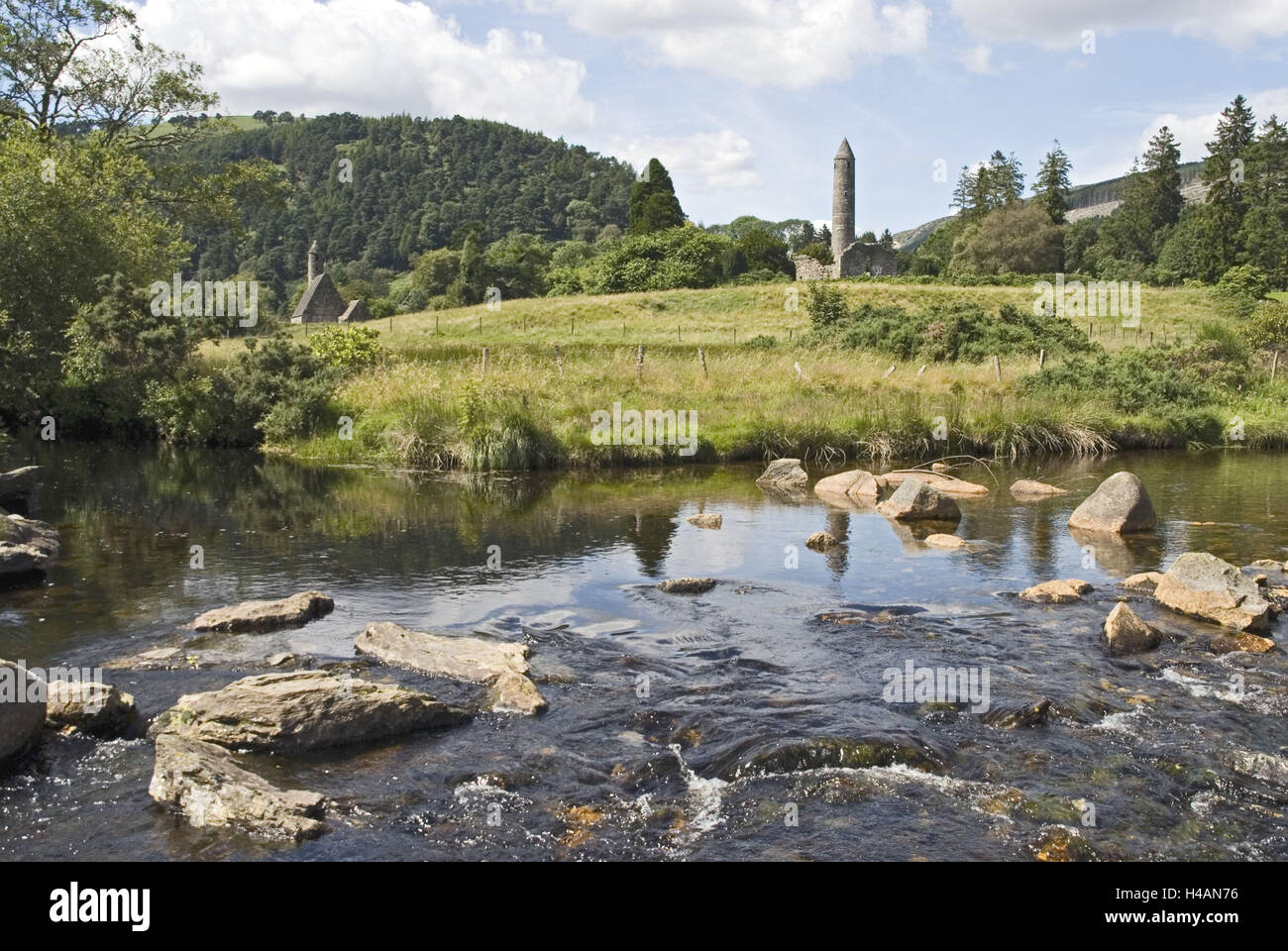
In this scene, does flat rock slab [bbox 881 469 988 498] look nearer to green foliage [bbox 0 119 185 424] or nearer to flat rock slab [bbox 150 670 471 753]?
flat rock slab [bbox 150 670 471 753]

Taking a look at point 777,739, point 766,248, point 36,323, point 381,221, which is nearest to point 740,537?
point 777,739

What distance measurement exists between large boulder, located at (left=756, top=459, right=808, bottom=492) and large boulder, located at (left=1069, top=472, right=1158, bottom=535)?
6.48m

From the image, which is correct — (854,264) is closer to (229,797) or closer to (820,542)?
(820,542)

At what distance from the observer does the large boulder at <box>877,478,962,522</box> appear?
19078 millimetres

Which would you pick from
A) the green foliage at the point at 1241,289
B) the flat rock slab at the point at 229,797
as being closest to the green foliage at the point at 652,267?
the green foliage at the point at 1241,289

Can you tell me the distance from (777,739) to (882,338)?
3505cm

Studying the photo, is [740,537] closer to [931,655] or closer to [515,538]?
[515,538]

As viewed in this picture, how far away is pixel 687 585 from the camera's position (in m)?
13.9

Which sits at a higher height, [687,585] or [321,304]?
[321,304]

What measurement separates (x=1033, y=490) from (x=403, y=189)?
148803mm

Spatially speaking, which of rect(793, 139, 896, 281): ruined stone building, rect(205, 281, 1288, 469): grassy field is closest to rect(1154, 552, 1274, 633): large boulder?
rect(205, 281, 1288, 469): grassy field

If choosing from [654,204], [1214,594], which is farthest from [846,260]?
[1214,594]
